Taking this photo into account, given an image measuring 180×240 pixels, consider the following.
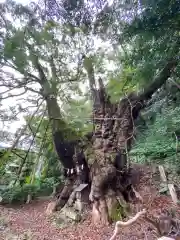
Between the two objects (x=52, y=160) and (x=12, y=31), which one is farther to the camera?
(x=52, y=160)

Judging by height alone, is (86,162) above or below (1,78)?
below

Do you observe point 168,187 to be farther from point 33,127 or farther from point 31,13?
point 31,13

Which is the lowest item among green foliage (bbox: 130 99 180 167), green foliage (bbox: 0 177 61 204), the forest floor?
the forest floor

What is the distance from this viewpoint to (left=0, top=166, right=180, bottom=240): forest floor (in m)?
3.61

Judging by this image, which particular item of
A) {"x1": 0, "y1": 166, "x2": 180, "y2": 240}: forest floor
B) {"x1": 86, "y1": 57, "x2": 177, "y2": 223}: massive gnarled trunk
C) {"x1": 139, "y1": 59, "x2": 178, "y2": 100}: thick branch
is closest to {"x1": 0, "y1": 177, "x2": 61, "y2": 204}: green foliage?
{"x1": 0, "y1": 166, "x2": 180, "y2": 240}: forest floor

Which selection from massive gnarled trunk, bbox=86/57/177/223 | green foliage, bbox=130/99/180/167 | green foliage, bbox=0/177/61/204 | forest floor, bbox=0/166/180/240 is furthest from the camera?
green foliage, bbox=0/177/61/204

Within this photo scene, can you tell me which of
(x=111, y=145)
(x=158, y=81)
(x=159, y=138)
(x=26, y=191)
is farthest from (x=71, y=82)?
(x=26, y=191)

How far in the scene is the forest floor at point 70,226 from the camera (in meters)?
3.61

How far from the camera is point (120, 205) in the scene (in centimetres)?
421

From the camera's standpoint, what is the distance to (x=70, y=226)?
4.25 meters

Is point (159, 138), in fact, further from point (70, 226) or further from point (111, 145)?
point (70, 226)

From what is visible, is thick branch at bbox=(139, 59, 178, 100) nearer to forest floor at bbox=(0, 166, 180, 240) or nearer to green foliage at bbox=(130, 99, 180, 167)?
green foliage at bbox=(130, 99, 180, 167)

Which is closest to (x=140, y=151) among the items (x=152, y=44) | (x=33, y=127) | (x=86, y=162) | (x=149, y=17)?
(x=86, y=162)

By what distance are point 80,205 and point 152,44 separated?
3.42 m
